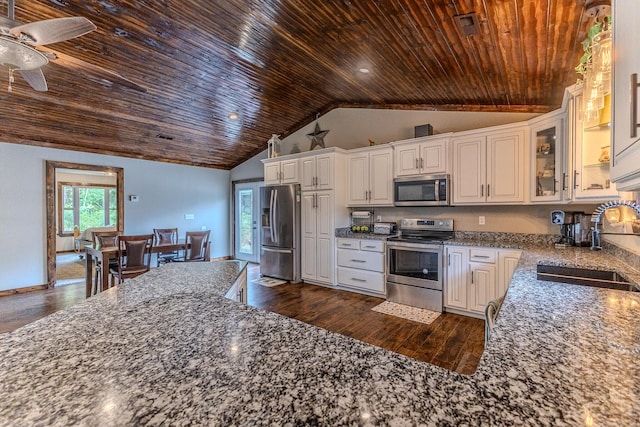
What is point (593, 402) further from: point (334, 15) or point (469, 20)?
point (334, 15)

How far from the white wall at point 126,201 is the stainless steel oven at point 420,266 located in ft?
15.3

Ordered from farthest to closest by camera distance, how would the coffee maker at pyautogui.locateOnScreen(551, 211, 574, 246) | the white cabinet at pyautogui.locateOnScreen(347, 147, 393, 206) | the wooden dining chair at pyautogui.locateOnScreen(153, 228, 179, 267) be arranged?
the wooden dining chair at pyautogui.locateOnScreen(153, 228, 179, 267), the white cabinet at pyautogui.locateOnScreen(347, 147, 393, 206), the coffee maker at pyautogui.locateOnScreen(551, 211, 574, 246)

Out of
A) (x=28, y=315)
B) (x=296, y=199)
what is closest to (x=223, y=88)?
(x=296, y=199)

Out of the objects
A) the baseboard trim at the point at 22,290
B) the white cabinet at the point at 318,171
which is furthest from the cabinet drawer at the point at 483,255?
the baseboard trim at the point at 22,290

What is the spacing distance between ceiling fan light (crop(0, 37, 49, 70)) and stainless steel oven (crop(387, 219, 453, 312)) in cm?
376

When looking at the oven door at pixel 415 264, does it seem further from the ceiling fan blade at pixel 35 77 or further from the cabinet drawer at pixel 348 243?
the ceiling fan blade at pixel 35 77

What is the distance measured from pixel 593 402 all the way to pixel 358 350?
48 cm

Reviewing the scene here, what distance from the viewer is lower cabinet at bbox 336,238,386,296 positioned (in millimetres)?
4039

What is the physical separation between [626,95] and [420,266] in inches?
120

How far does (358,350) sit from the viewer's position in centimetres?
77

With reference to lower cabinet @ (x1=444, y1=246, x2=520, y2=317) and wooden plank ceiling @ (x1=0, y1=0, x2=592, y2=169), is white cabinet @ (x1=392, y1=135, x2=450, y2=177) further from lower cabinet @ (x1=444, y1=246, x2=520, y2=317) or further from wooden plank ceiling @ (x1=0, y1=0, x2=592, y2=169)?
lower cabinet @ (x1=444, y1=246, x2=520, y2=317)

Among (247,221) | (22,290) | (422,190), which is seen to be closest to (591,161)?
(422,190)

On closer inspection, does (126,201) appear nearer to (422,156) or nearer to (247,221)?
(247,221)

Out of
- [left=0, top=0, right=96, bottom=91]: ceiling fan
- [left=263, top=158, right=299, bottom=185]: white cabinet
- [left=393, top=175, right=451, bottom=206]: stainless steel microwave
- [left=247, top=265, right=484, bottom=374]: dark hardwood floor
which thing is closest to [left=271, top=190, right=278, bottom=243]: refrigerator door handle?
[left=263, top=158, right=299, bottom=185]: white cabinet
